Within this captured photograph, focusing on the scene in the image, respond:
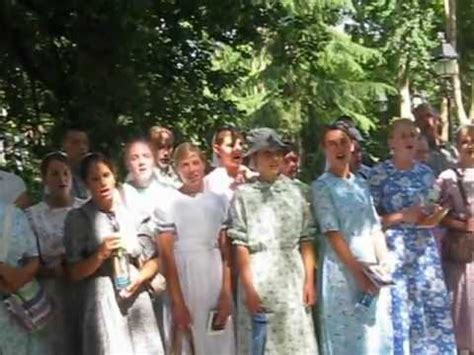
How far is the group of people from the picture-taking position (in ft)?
18.4

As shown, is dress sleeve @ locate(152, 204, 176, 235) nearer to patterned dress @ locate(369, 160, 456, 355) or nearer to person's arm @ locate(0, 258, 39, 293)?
person's arm @ locate(0, 258, 39, 293)

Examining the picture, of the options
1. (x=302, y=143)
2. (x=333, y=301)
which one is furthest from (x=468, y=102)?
(x=333, y=301)

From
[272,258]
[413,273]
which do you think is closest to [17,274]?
[272,258]

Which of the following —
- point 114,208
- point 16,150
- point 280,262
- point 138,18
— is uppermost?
point 138,18

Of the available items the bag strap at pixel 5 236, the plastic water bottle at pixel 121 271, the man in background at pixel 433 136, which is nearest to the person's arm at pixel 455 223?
the man in background at pixel 433 136

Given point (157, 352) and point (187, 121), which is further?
point (187, 121)

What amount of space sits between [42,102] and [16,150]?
525 millimetres

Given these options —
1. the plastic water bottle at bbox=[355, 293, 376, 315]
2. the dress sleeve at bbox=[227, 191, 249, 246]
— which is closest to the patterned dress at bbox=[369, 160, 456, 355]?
the plastic water bottle at bbox=[355, 293, 376, 315]

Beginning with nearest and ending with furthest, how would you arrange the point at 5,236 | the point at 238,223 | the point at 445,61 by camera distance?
the point at 5,236
the point at 238,223
the point at 445,61

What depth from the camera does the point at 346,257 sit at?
19.8 ft

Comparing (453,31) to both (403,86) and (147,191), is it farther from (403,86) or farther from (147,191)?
(147,191)

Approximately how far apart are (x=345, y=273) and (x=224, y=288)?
698mm

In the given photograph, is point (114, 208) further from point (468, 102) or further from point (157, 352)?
point (468, 102)

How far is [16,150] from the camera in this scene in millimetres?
10102
